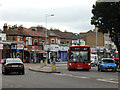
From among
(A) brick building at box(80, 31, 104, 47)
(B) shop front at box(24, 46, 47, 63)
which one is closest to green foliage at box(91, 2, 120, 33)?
(B) shop front at box(24, 46, 47, 63)

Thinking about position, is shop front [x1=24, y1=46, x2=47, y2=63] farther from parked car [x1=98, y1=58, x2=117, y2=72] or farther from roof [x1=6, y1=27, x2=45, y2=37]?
parked car [x1=98, y1=58, x2=117, y2=72]

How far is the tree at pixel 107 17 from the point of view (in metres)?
34.8

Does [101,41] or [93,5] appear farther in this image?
[101,41]

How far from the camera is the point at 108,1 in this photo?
34.8 m

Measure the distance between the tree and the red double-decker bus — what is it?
3315 mm

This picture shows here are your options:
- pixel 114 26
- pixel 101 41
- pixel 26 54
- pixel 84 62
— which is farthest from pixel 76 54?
pixel 101 41

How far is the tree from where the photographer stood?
1368 inches

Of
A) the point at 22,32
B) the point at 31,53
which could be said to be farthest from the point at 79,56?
the point at 22,32

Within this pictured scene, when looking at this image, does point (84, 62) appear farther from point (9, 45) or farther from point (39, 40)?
point (39, 40)

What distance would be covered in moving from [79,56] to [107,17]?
5.45 m

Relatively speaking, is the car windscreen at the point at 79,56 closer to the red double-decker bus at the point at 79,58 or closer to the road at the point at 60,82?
the red double-decker bus at the point at 79,58

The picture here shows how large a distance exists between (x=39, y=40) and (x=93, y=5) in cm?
4464

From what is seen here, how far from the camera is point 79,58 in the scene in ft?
117

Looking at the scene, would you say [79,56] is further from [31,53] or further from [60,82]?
→ [31,53]
